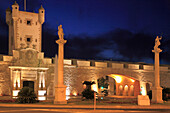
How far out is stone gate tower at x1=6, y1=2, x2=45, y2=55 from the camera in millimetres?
37312

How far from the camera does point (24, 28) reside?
38.1 meters

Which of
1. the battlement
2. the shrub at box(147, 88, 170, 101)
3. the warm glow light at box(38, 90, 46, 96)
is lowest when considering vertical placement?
the warm glow light at box(38, 90, 46, 96)

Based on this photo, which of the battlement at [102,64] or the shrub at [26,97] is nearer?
the shrub at [26,97]

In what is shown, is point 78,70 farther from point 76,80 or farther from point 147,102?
point 147,102

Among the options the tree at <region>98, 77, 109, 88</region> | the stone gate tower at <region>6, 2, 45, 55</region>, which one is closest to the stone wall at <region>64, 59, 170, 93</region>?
the tree at <region>98, 77, 109, 88</region>

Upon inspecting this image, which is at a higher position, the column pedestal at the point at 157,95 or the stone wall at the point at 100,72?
the stone wall at the point at 100,72

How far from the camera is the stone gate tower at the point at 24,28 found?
1469 inches

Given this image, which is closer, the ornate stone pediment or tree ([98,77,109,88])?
the ornate stone pediment

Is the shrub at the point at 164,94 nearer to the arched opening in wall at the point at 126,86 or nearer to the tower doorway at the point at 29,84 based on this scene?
the arched opening in wall at the point at 126,86

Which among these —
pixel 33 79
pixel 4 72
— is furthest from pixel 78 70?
pixel 4 72

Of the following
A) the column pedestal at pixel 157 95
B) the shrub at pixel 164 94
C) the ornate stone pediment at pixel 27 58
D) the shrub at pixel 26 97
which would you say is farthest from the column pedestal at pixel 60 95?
the ornate stone pediment at pixel 27 58

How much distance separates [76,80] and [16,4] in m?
16.3

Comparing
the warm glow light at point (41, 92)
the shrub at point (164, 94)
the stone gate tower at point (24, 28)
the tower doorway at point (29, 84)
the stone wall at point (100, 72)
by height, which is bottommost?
the warm glow light at point (41, 92)

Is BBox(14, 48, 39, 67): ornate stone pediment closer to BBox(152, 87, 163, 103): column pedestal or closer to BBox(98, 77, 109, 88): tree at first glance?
BBox(98, 77, 109, 88): tree
